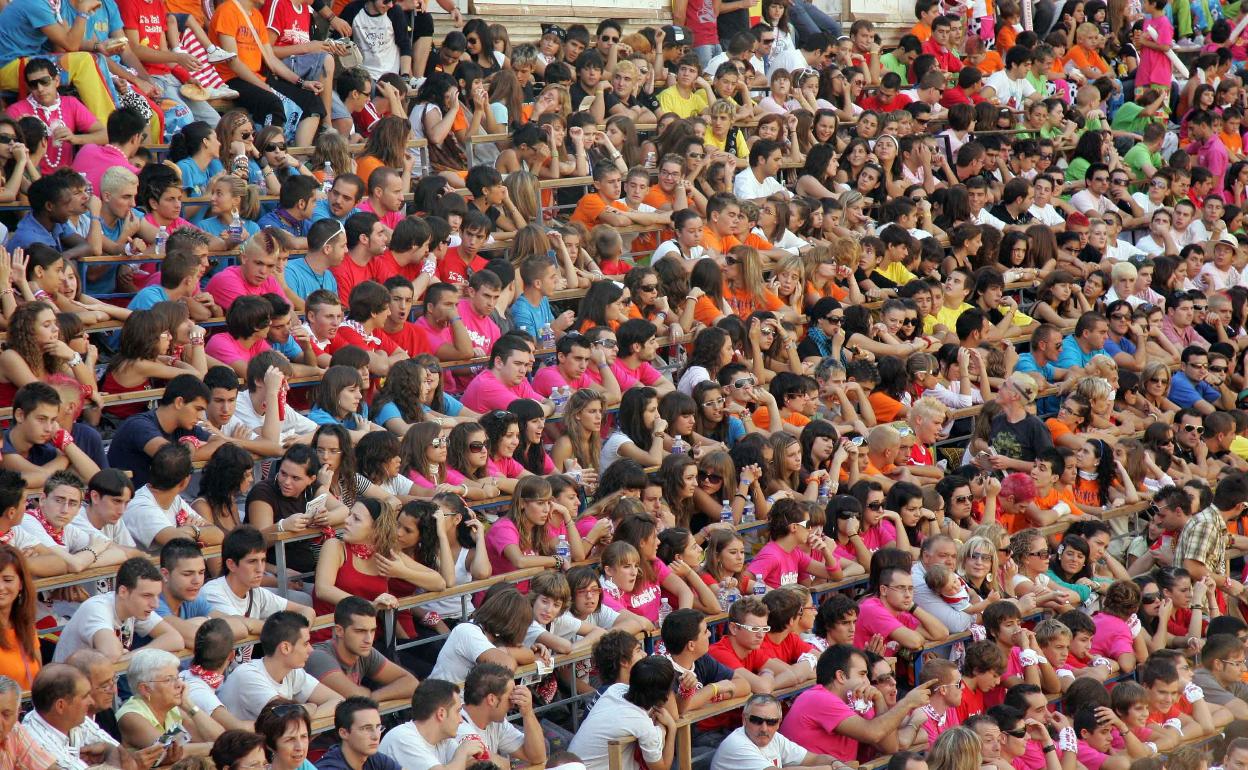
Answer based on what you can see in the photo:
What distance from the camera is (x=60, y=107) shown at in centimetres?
1087

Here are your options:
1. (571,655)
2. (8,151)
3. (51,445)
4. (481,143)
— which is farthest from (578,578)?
(481,143)

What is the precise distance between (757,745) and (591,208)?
568 centimetres

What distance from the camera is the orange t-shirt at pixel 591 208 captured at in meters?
12.6

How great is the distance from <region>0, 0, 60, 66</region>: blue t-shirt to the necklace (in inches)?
23.9

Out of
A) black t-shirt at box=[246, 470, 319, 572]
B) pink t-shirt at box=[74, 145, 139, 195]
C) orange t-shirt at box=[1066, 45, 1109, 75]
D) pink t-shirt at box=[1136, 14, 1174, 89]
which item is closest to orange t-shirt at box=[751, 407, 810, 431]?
black t-shirt at box=[246, 470, 319, 572]

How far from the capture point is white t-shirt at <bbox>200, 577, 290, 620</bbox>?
7527 millimetres

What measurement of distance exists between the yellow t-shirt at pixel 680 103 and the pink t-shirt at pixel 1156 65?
6352 millimetres

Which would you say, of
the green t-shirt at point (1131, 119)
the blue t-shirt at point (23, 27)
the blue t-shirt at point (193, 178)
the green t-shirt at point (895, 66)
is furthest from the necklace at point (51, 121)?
the green t-shirt at point (1131, 119)

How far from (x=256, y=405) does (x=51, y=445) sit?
1.23 meters

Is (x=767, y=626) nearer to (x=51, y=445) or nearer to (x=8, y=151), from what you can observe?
(x=51, y=445)

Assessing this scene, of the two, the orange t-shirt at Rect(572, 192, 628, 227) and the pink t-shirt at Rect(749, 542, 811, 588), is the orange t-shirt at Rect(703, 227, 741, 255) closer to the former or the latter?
the orange t-shirt at Rect(572, 192, 628, 227)

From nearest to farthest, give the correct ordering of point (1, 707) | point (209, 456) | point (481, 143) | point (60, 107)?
point (1, 707), point (209, 456), point (60, 107), point (481, 143)

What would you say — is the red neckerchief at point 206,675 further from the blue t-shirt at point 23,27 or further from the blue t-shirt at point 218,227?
the blue t-shirt at point 23,27

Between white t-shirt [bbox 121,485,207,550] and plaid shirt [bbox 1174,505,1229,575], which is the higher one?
white t-shirt [bbox 121,485,207,550]
